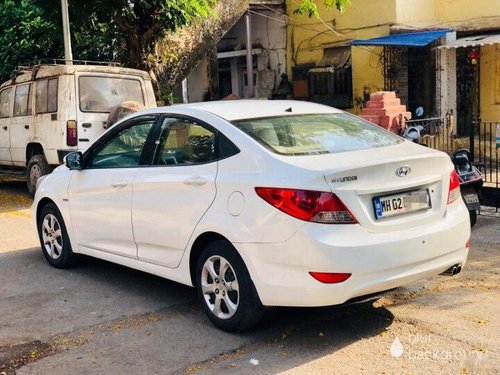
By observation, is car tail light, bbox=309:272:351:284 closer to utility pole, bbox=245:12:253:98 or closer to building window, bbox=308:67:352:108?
building window, bbox=308:67:352:108

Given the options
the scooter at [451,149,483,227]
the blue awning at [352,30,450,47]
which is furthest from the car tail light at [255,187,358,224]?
the blue awning at [352,30,450,47]

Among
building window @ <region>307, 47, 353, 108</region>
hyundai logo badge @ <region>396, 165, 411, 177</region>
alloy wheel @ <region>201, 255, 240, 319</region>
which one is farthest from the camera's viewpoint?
building window @ <region>307, 47, 353, 108</region>

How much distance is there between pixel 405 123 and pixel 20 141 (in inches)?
272

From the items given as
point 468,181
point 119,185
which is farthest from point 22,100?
point 468,181

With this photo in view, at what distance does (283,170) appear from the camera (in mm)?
4031

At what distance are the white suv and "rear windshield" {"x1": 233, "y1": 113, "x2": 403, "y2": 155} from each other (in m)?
5.82

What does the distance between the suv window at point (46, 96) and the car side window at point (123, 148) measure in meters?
4.80

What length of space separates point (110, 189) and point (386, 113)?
24.2 feet

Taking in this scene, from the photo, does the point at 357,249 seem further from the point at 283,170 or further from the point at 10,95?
the point at 10,95

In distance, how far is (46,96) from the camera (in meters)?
10.4

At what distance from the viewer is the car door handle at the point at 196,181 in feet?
14.7

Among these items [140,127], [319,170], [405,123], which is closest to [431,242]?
[319,170]

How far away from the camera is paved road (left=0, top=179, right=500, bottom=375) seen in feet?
12.9

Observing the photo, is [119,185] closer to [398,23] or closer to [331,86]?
[398,23]
